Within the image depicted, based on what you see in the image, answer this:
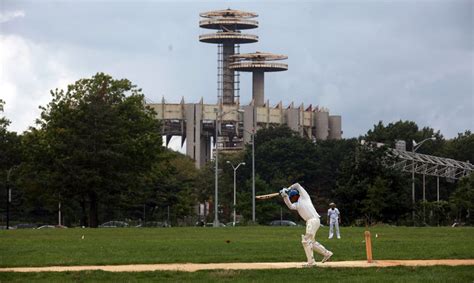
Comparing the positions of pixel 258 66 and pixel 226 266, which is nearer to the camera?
pixel 226 266

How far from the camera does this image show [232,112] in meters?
166

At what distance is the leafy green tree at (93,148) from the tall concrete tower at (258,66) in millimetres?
85043

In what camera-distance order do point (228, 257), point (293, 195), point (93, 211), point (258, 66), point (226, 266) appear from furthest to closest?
point (258, 66), point (93, 211), point (228, 257), point (226, 266), point (293, 195)

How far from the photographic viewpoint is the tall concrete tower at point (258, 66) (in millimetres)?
177250

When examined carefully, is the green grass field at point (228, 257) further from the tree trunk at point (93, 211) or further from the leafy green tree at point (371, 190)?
the leafy green tree at point (371, 190)

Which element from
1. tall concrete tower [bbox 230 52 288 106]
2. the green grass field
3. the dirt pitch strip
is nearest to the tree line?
the green grass field

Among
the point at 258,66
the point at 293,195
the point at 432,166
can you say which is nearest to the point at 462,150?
the point at 432,166

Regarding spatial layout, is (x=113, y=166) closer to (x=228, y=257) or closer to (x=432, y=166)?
(x=432, y=166)

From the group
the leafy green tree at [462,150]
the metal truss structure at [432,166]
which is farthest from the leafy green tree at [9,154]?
Answer: the leafy green tree at [462,150]

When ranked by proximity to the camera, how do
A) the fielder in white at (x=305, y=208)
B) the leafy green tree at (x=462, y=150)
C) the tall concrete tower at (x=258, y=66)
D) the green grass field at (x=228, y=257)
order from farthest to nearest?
1. the tall concrete tower at (x=258, y=66)
2. the leafy green tree at (x=462, y=150)
3. the fielder in white at (x=305, y=208)
4. the green grass field at (x=228, y=257)

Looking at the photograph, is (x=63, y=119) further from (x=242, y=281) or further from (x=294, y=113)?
(x=294, y=113)

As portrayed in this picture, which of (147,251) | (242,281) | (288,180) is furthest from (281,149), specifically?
(242,281)

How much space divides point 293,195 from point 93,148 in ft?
199

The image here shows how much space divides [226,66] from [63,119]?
94.8m
